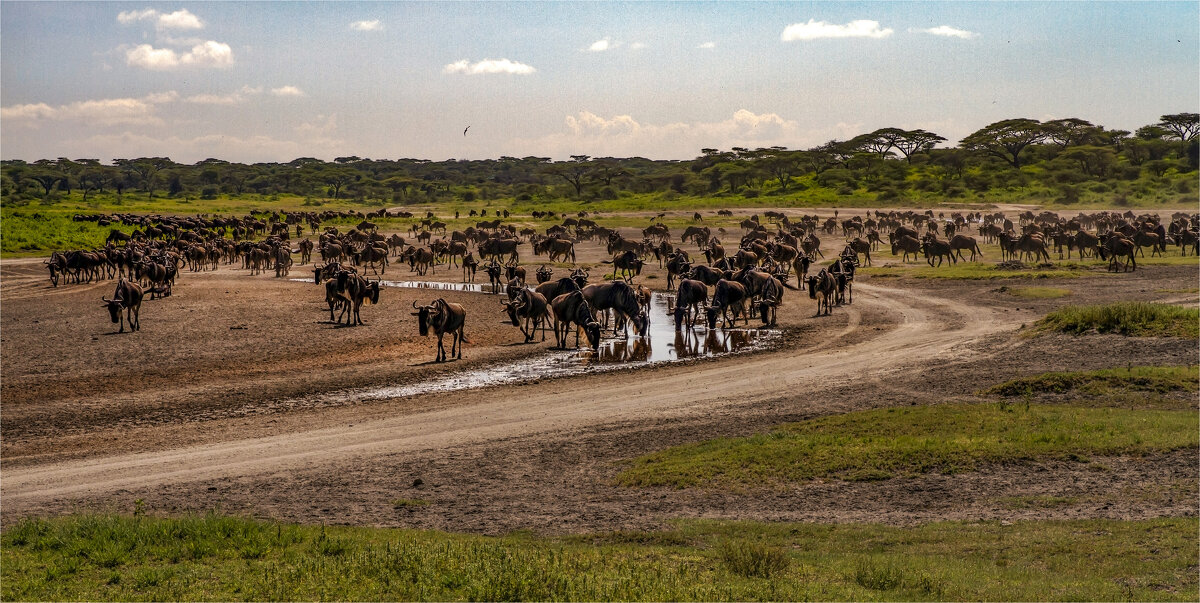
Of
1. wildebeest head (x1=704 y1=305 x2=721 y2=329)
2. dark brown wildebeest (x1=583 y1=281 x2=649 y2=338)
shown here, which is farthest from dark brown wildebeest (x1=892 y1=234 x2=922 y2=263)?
dark brown wildebeest (x1=583 y1=281 x2=649 y2=338)

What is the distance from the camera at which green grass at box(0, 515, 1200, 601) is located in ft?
28.6

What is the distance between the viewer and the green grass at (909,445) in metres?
14.4

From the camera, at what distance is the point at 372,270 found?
53.4 m

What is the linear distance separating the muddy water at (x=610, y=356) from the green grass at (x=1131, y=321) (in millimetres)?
8276

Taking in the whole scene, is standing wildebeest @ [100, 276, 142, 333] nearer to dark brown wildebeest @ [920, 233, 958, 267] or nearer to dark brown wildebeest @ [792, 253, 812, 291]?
dark brown wildebeest @ [792, 253, 812, 291]

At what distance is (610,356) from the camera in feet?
86.7

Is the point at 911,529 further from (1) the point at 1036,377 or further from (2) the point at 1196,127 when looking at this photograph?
(2) the point at 1196,127

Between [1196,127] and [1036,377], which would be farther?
[1196,127]

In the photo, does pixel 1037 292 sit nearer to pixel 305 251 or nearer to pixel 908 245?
pixel 908 245

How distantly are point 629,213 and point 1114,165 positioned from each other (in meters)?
58.3

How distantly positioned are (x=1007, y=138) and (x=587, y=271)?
334 ft

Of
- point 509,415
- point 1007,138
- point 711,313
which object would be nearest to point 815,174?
point 1007,138

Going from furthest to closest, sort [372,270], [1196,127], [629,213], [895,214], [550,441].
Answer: [1196,127] < [629,213] < [895,214] < [372,270] < [550,441]

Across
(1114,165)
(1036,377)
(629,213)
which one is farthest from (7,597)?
(1114,165)
